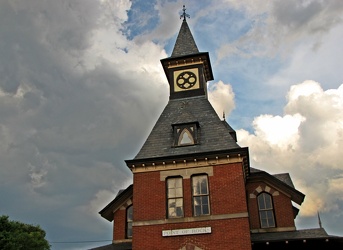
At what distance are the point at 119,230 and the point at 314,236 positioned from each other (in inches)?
432

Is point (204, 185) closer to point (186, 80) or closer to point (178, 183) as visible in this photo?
point (178, 183)

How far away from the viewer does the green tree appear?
105 ft

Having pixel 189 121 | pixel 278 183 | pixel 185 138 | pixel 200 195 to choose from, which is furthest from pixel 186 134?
pixel 278 183

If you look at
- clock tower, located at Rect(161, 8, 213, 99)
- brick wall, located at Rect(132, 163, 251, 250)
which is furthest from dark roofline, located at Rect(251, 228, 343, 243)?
clock tower, located at Rect(161, 8, 213, 99)

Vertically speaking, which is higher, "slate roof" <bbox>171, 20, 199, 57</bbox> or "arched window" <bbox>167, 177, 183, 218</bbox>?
"slate roof" <bbox>171, 20, 199, 57</bbox>

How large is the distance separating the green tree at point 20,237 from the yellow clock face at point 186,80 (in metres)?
18.9

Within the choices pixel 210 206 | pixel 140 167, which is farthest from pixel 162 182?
pixel 210 206

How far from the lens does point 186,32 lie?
29328 millimetres

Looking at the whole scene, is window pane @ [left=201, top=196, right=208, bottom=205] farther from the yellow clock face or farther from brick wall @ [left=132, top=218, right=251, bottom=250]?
the yellow clock face

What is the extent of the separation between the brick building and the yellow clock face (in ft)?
5.74

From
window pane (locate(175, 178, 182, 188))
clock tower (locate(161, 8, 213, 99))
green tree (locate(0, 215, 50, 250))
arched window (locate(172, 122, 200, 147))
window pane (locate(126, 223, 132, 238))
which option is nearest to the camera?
window pane (locate(175, 178, 182, 188))

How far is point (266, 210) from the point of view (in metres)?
22.5

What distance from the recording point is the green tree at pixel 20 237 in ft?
105

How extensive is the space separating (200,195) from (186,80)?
8878 mm
